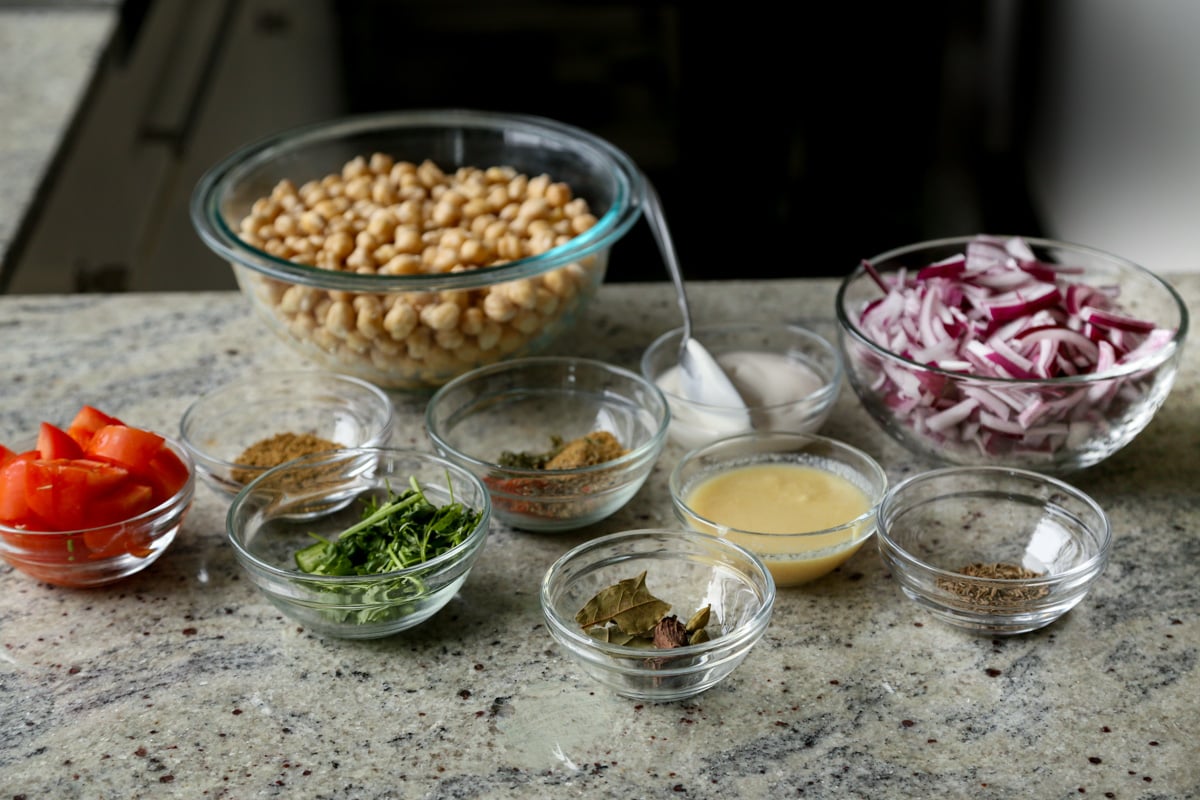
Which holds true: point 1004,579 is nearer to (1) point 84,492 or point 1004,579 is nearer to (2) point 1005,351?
(2) point 1005,351

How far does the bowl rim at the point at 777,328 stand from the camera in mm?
1478

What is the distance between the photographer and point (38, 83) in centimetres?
249

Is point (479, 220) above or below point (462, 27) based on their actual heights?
above

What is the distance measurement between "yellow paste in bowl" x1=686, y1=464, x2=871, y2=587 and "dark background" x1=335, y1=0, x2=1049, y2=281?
2.05 metres

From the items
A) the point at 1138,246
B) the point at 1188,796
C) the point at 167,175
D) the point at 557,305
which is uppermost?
the point at 557,305

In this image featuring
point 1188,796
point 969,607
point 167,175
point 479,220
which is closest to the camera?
point 1188,796

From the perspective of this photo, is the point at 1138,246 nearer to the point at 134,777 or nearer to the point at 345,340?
the point at 345,340

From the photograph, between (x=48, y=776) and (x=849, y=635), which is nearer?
(x=48, y=776)

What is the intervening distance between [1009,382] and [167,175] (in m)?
2.28

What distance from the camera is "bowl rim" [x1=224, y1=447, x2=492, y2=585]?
1.15 m

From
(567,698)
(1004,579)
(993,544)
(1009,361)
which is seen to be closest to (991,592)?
(1004,579)

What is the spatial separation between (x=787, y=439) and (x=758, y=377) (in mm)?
139

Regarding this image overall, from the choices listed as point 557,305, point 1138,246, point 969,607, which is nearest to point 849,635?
point 969,607

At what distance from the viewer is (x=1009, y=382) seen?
4.28 ft
